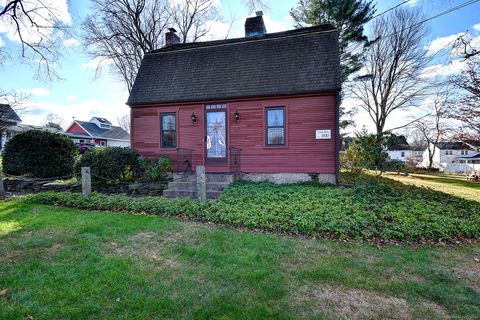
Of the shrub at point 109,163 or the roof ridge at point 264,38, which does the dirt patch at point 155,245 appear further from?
the roof ridge at point 264,38

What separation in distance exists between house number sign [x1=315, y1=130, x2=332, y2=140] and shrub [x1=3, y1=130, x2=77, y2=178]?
1005 centimetres

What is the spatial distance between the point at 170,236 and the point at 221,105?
6213 mm

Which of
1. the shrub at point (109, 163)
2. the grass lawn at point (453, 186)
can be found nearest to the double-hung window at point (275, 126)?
the shrub at point (109, 163)

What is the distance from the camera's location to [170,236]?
4766 millimetres

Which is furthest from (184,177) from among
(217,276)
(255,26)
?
(255,26)

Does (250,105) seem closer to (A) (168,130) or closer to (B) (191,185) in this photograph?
(A) (168,130)

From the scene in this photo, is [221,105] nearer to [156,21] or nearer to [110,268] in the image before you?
[110,268]

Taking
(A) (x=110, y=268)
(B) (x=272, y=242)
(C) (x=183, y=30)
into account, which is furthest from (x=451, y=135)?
(C) (x=183, y=30)

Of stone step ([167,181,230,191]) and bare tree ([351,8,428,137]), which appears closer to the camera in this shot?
stone step ([167,181,230,191])

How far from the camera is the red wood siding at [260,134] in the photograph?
8.98m

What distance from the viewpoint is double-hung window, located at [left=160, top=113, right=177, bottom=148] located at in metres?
10.4

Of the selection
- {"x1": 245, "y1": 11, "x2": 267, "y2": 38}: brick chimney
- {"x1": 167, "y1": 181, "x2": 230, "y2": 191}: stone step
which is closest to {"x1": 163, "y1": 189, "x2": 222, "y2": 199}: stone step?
{"x1": 167, "y1": 181, "x2": 230, "y2": 191}: stone step

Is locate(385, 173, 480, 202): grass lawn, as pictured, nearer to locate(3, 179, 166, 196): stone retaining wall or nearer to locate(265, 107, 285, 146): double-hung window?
locate(265, 107, 285, 146): double-hung window

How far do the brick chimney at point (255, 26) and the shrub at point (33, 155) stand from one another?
9.07 meters
